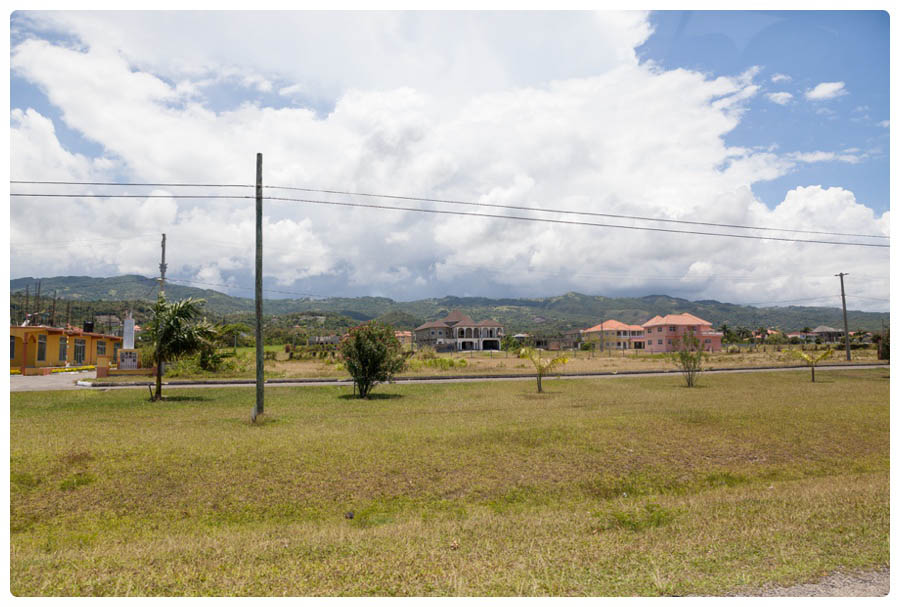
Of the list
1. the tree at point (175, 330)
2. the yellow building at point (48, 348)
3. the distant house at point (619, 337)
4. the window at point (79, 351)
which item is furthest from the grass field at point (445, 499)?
the distant house at point (619, 337)

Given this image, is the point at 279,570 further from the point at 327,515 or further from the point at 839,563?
the point at 839,563

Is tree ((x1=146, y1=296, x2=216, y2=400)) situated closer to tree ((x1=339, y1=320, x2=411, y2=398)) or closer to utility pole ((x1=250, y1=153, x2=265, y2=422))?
tree ((x1=339, y1=320, x2=411, y2=398))

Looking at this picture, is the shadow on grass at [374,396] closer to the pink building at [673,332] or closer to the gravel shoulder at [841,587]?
the gravel shoulder at [841,587]

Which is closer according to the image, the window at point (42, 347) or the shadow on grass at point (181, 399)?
the shadow on grass at point (181, 399)

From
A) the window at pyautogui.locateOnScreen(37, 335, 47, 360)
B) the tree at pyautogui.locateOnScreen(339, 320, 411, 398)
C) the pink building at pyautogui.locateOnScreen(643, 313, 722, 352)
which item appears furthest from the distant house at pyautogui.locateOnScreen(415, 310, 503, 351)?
the tree at pyautogui.locateOnScreen(339, 320, 411, 398)

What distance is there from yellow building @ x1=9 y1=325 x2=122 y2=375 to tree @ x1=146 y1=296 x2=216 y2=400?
71.4 feet

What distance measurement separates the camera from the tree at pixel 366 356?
25.0 meters

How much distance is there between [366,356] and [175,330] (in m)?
8.65

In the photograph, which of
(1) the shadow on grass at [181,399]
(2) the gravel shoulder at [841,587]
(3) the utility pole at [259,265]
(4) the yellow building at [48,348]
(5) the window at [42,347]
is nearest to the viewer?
(2) the gravel shoulder at [841,587]

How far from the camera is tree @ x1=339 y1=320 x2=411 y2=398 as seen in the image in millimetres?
24969

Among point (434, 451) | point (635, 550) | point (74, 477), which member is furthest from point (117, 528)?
point (635, 550)

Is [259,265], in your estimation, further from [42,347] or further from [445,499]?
[42,347]

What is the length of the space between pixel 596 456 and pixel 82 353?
53022 millimetres

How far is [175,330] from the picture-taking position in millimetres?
23703
